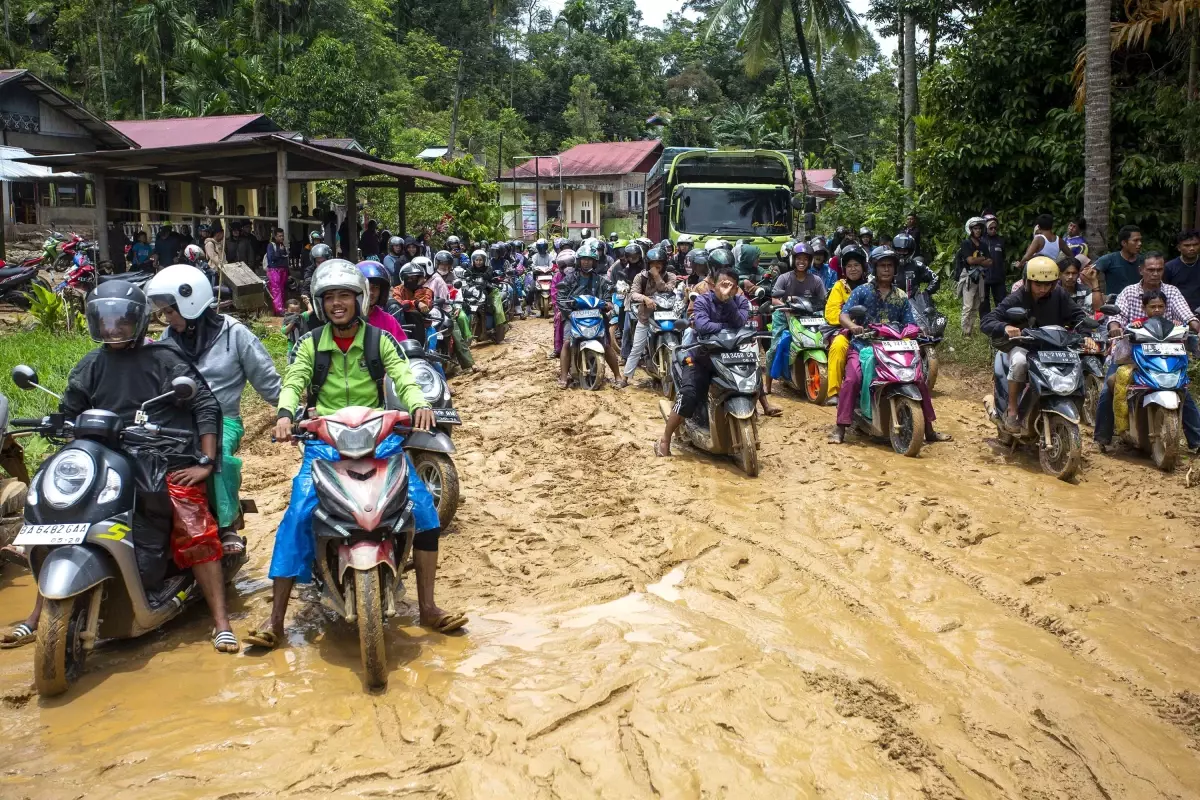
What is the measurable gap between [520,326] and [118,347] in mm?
15720

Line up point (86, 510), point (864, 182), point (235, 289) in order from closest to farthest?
point (86, 510) < point (235, 289) < point (864, 182)

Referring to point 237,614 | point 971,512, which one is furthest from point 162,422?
point 971,512

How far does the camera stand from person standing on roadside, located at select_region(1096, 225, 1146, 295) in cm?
1009

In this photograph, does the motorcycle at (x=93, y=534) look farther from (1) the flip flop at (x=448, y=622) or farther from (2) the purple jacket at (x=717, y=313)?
(2) the purple jacket at (x=717, y=313)

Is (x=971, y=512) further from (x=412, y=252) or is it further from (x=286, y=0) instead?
(x=286, y=0)

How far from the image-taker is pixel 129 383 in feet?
16.1

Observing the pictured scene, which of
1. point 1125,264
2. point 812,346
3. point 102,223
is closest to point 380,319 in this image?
point 812,346

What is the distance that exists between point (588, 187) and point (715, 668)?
4935 centimetres

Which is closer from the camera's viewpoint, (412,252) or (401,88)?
(412,252)

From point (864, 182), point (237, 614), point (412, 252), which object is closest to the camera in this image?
point (237, 614)

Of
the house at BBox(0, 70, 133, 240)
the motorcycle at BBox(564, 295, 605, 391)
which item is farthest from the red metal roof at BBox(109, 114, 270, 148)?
the motorcycle at BBox(564, 295, 605, 391)

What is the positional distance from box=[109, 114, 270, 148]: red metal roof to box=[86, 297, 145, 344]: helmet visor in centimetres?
2542

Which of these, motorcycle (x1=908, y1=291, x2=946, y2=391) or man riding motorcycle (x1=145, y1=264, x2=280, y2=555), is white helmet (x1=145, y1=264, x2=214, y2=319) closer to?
man riding motorcycle (x1=145, y1=264, x2=280, y2=555)

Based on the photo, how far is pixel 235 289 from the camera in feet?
55.5
